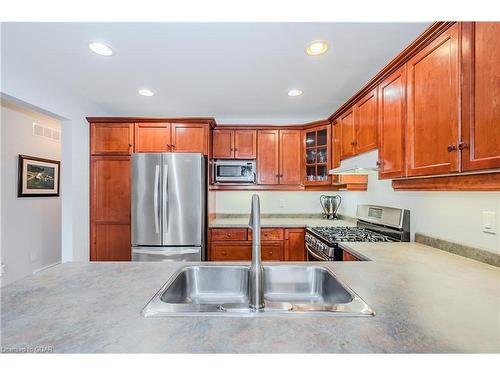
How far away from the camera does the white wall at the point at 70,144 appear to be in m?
2.35

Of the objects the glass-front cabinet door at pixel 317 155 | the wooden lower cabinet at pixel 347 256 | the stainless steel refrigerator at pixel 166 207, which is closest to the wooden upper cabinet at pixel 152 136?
the stainless steel refrigerator at pixel 166 207

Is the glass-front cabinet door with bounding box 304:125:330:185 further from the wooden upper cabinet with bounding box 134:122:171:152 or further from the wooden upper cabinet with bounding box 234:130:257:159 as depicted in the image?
the wooden upper cabinet with bounding box 134:122:171:152

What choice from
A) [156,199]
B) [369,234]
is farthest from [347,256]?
[156,199]

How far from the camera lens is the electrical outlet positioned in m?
1.33

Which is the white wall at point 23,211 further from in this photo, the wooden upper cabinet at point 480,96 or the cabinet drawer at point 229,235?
the wooden upper cabinet at point 480,96

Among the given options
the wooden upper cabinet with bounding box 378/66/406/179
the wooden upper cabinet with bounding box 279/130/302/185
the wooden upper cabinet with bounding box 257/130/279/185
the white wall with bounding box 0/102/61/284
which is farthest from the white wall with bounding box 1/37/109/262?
the wooden upper cabinet with bounding box 378/66/406/179

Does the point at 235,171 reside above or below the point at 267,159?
below

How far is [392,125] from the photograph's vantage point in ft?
5.77

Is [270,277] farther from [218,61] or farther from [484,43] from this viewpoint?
[218,61]

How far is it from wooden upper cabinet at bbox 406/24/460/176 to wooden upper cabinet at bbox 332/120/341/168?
1.38m

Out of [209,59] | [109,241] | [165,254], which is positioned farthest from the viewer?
[109,241]

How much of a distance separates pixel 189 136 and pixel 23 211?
8.71ft

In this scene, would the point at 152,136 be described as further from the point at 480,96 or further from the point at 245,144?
the point at 480,96

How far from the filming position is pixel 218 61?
6.72 ft
